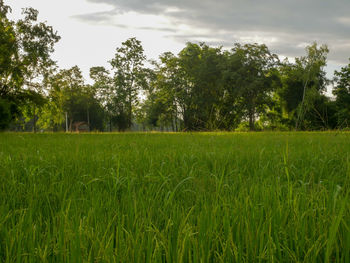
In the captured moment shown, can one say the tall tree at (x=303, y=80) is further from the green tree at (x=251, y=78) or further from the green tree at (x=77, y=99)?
the green tree at (x=77, y=99)

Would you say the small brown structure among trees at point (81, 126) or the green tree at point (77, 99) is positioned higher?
the green tree at point (77, 99)

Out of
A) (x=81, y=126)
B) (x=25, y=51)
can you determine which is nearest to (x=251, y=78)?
(x=25, y=51)

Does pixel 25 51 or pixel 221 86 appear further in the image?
pixel 221 86

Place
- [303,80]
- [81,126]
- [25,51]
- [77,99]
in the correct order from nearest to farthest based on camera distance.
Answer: [25,51] < [303,80] < [77,99] < [81,126]

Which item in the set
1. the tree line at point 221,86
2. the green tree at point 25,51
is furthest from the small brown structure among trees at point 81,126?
the green tree at point 25,51

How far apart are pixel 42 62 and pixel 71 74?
38.2 metres

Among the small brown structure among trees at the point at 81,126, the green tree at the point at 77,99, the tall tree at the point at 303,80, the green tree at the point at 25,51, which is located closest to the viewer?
the green tree at the point at 25,51

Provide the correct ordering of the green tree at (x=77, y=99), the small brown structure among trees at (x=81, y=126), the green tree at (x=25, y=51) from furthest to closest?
the small brown structure among trees at (x=81, y=126), the green tree at (x=77, y=99), the green tree at (x=25, y=51)

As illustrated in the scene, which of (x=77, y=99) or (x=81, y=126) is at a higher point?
(x=77, y=99)

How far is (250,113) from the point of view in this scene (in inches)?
1769

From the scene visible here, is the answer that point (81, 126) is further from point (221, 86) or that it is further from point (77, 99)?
→ point (221, 86)

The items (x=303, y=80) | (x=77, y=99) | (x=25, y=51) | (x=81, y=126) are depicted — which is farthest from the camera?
(x=81, y=126)

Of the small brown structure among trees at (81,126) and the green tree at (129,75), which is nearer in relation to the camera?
the green tree at (129,75)

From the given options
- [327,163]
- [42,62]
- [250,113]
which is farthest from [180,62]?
[327,163]
